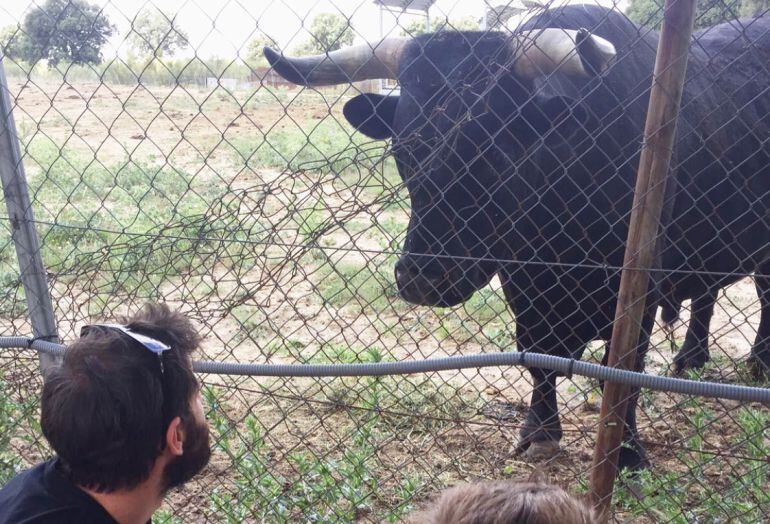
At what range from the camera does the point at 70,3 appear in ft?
8.40

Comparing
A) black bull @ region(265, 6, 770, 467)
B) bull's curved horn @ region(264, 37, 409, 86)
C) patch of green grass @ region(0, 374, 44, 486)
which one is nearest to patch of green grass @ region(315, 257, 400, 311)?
black bull @ region(265, 6, 770, 467)

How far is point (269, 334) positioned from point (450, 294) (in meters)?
2.77

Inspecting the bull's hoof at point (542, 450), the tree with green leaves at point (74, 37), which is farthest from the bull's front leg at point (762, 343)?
the tree with green leaves at point (74, 37)

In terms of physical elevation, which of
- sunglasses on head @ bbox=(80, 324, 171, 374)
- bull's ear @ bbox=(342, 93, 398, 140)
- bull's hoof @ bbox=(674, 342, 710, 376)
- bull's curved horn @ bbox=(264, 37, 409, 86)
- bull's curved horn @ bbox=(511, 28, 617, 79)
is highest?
bull's curved horn @ bbox=(264, 37, 409, 86)

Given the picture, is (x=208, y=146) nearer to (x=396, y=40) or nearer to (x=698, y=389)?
(x=396, y=40)

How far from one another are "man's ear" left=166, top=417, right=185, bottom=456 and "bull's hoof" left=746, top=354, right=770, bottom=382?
13.3ft

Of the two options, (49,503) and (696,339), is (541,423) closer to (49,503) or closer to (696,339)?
(696,339)

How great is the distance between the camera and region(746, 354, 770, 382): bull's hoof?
4.80m

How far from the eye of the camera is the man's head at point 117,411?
167 cm

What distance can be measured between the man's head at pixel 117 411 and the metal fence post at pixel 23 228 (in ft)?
3.70

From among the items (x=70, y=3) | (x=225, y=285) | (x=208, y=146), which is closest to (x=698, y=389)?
(x=70, y=3)

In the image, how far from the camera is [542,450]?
12.5 ft

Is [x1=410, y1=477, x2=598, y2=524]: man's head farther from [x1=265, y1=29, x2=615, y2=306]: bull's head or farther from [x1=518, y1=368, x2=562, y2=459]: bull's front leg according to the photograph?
[x1=518, y1=368, x2=562, y2=459]: bull's front leg

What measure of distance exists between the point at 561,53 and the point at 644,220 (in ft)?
3.27
